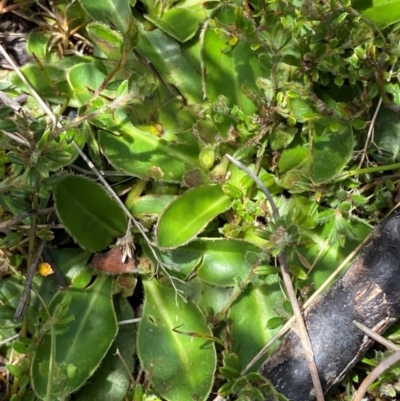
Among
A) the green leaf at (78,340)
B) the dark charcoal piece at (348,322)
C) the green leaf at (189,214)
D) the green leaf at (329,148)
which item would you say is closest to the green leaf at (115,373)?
the green leaf at (78,340)

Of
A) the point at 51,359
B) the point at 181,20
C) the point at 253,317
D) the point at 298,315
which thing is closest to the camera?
the point at 51,359

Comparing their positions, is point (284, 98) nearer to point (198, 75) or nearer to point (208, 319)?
point (198, 75)

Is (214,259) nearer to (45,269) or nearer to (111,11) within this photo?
(45,269)

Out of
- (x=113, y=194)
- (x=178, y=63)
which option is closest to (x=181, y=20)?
(x=178, y=63)

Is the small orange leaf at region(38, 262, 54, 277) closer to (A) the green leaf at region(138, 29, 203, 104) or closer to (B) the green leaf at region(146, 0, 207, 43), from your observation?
(A) the green leaf at region(138, 29, 203, 104)

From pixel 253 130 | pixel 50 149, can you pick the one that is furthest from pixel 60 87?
pixel 253 130
